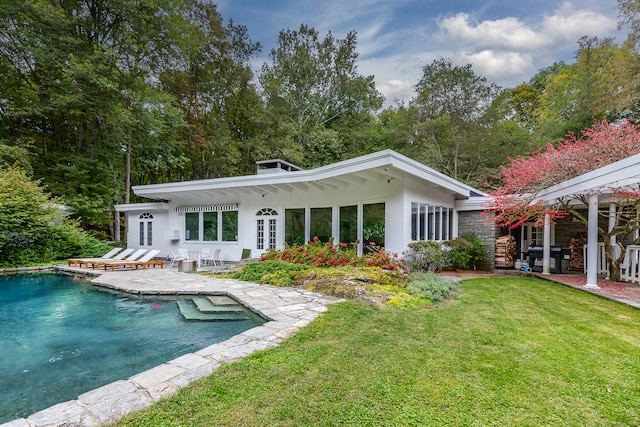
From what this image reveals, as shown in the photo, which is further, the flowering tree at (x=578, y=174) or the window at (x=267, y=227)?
the window at (x=267, y=227)

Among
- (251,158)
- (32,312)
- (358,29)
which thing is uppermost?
(358,29)

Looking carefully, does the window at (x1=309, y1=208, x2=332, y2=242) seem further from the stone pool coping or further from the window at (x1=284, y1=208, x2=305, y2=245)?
the stone pool coping

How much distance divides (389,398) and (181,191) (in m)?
11.1

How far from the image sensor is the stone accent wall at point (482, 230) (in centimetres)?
972

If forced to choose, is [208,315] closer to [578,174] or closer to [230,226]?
[230,226]

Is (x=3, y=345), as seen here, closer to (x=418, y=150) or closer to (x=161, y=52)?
(x=161, y=52)

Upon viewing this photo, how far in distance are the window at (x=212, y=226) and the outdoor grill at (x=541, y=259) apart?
407 inches

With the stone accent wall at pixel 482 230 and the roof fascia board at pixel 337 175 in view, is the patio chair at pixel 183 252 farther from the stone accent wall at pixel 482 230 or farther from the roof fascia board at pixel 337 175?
the stone accent wall at pixel 482 230

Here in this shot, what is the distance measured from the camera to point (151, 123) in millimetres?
14742

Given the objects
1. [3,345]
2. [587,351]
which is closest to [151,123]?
[3,345]

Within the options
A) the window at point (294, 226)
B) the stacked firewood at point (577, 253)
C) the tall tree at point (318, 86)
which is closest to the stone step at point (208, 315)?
the window at point (294, 226)

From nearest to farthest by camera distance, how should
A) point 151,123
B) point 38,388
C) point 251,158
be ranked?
point 38,388 < point 151,123 < point 251,158

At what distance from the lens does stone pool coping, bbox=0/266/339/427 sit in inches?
83.4

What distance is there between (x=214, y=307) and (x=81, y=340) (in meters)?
1.91
